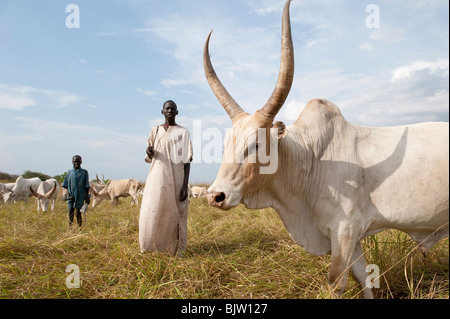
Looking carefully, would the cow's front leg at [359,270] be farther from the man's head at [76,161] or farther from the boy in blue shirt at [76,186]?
the man's head at [76,161]

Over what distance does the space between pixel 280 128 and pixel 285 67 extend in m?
0.45

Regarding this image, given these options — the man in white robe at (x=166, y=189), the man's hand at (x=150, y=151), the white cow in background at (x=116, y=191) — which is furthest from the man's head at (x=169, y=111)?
the white cow in background at (x=116, y=191)

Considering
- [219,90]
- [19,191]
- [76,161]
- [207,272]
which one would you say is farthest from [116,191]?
[219,90]

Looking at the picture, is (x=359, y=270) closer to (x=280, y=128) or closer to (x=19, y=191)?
(x=280, y=128)

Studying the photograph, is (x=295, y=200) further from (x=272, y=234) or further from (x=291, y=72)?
(x=272, y=234)

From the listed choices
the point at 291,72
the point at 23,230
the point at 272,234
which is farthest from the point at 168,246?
the point at 23,230

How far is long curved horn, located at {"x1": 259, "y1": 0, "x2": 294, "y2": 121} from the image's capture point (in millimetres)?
2191

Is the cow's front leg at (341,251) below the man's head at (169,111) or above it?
below

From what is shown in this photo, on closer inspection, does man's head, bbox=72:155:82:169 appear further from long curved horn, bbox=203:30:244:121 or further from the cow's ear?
the cow's ear

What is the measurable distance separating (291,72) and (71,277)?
287 cm

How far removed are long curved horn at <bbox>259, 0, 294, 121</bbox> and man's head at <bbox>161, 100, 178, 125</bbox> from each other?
6.77ft

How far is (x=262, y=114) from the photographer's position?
7.66 ft

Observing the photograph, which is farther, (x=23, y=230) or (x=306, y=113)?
(x=23, y=230)

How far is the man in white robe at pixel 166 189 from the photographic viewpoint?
148 inches
